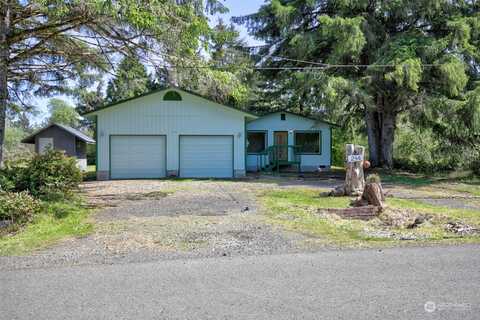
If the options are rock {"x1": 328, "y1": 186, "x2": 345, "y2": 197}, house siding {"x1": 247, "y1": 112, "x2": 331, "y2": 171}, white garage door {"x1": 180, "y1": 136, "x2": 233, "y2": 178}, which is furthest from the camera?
house siding {"x1": 247, "y1": 112, "x2": 331, "y2": 171}

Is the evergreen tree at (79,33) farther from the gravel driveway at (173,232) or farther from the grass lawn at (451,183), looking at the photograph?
the grass lawn at (451,183)

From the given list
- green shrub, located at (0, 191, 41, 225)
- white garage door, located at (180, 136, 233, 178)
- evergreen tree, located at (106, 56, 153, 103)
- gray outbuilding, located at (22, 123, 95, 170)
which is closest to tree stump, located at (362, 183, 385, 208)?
green shrub, located at (0, 191, 41, 225)

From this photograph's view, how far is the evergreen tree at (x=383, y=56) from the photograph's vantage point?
54.8 feet

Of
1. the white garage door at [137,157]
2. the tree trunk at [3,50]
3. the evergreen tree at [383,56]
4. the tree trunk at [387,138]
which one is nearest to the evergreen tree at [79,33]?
the tree trunk at [3,50]

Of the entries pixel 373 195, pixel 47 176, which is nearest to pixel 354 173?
pixel 373 195

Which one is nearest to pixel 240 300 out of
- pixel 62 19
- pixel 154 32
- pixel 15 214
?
pixel 15 214

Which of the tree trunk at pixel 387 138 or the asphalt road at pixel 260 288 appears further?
the tree trunk at pixel 387 138

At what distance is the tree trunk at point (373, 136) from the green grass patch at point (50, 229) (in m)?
16.0

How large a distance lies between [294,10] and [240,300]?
18.1 m

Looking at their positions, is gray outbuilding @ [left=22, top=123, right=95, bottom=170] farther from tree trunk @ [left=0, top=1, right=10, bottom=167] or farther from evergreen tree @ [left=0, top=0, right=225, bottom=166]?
tree trunk @ [left=0, top=1, right=10, bottom=167]

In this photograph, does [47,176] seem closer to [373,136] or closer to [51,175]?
[51,175]

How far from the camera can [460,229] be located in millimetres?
6621

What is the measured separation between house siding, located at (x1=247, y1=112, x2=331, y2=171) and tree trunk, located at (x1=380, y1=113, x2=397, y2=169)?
2.83 metres

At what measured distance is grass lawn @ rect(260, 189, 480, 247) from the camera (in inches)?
237
